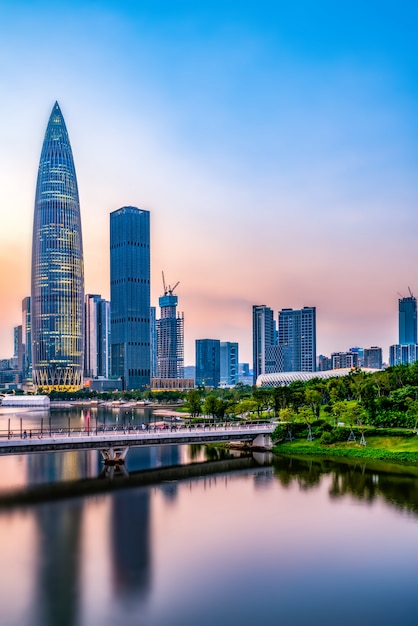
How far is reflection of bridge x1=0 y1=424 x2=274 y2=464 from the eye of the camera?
5594 cm

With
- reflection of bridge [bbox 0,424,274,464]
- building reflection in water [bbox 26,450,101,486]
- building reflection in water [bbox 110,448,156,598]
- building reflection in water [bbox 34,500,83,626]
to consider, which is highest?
reflection of bridge [bbox 0,424,274,464]

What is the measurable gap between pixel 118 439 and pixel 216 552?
2738cm

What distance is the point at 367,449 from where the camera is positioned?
68.4 m

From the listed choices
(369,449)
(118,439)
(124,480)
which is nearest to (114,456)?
(118,439)

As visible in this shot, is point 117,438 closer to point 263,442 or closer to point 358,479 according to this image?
point 263,442

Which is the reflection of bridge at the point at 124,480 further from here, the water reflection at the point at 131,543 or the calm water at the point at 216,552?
the water reflection at the point at 131,543

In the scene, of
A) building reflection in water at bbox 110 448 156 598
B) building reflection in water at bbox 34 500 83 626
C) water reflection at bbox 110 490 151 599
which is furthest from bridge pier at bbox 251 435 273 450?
building reflection in water at bbox 34 500 83 626

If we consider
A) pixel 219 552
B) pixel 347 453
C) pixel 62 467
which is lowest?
A: pixel 62 467

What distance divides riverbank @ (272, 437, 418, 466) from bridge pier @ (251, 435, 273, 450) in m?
1.35

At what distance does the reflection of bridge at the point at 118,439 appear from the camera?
5594 cm

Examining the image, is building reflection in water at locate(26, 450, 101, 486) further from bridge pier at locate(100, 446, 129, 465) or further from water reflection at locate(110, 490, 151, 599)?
water reflection at locate(110, 490, 151, 599)

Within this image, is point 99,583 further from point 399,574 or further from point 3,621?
point 399,574

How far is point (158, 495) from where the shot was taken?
51.1 meters

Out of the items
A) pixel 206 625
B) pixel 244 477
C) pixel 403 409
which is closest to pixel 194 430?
pixel 244 477
